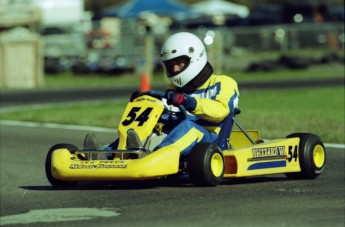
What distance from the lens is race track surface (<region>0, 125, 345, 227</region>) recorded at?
679 centimetres

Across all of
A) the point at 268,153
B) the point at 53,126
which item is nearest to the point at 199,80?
the point at 268,153

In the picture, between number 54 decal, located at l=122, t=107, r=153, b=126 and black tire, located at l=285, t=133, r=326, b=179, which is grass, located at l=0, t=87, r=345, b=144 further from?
number 54 decal, located at l=122, t=107, r=153, b=126

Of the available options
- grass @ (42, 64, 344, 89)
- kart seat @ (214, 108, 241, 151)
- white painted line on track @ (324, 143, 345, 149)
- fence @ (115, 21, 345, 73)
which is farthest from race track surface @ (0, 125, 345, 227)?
fence @ (115, 21, 345, 73)

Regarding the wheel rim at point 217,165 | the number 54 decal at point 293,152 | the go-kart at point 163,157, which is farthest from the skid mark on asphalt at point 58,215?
the number 54 decal at point 293,152

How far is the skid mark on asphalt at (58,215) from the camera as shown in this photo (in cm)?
697

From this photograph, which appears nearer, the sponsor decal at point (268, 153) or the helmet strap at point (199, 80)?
the sponsor decal at point (268, 153)

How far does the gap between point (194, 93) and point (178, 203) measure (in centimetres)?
191

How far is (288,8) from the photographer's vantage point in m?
50.5

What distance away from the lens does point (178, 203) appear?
7551mm

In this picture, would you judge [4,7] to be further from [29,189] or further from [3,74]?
[29,189]

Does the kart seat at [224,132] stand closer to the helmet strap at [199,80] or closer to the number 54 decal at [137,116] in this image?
the helmet strap at [199,80]

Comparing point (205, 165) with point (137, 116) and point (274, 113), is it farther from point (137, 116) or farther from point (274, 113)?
point (274, 113)

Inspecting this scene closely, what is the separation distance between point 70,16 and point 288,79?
53.1 ft

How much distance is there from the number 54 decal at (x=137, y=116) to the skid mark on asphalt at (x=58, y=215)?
1.53 metres
